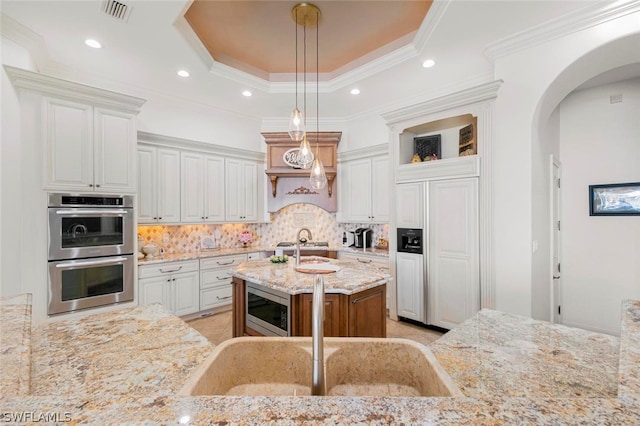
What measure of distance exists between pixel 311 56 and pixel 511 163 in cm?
253

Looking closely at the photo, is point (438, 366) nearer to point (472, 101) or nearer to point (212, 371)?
point (212, 371)

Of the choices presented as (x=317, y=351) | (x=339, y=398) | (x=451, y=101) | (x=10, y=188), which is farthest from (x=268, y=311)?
(x=451, y=101)

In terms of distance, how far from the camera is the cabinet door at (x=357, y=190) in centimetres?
452

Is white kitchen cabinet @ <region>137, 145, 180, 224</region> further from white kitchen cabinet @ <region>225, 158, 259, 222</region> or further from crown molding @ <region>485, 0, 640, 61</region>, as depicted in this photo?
crown molding @ <region>485, 0, 640, 61</region>

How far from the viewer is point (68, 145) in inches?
109

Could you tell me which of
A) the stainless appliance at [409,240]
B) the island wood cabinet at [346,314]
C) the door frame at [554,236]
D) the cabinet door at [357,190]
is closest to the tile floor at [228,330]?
the stainless appliance at [409,240]

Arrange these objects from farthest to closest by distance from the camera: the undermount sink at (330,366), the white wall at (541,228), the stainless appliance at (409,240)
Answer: the stainless appliance at (409,240), the white wall at (541,228), the undermount sink at (330,366)

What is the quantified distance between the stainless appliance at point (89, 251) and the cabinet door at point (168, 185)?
29.3 inches

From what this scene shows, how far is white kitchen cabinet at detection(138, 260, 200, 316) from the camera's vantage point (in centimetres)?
347

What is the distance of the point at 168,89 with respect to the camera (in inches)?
155

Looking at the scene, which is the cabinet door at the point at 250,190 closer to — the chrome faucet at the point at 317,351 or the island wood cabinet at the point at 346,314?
the island wood cabinet at the point at 346,314

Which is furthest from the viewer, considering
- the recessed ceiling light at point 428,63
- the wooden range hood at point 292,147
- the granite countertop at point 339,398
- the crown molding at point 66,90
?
the wooden range hood at point 292,147

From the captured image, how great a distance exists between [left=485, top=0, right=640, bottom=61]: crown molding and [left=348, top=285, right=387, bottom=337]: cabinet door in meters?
2.68

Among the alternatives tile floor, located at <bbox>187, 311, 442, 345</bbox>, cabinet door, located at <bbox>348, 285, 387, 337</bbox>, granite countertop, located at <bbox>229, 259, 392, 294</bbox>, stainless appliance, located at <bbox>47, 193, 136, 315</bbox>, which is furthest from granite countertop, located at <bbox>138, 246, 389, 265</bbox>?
cabinet door, located at <bbox>348, 285, 387, 337</bbox>
